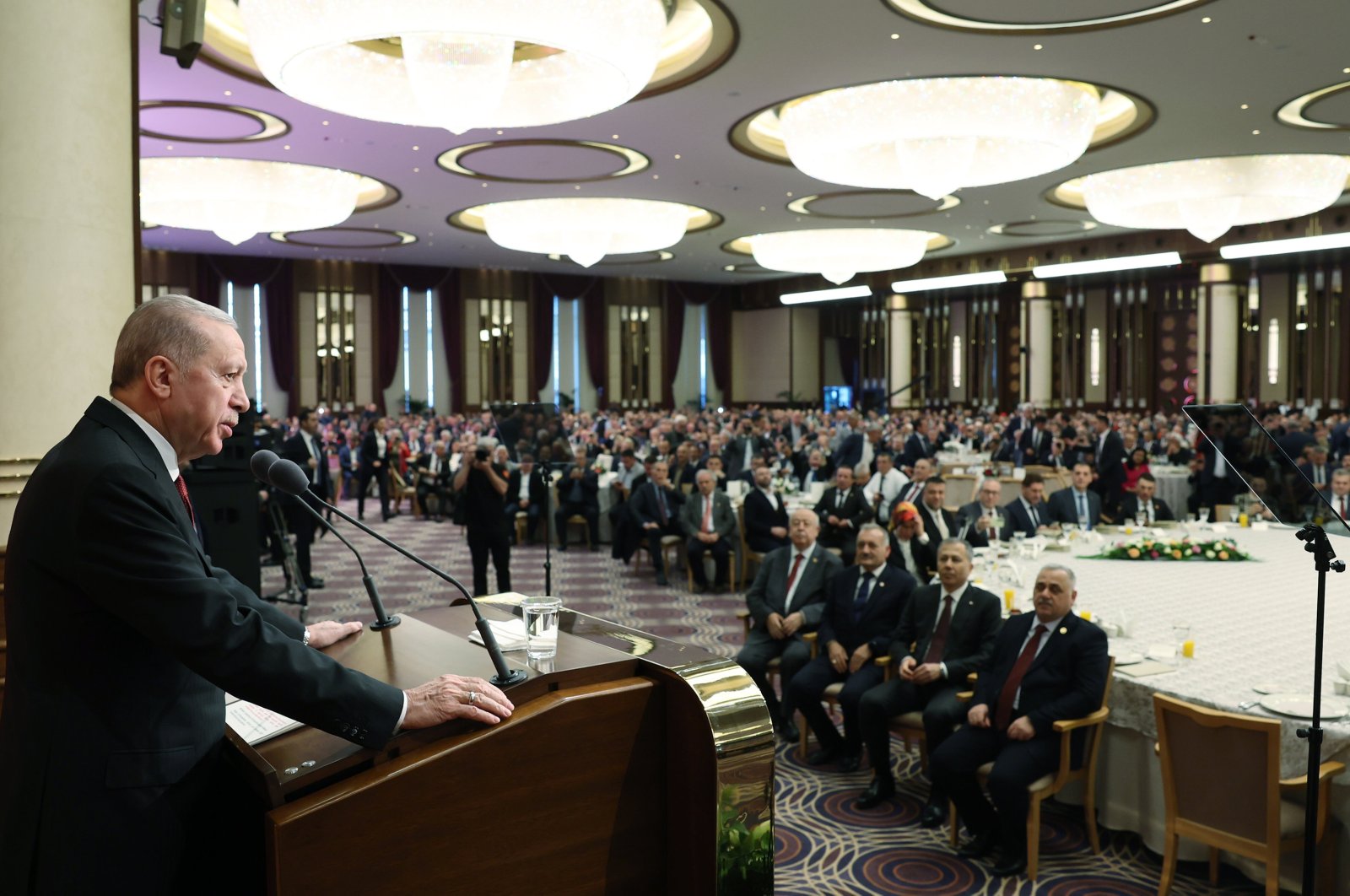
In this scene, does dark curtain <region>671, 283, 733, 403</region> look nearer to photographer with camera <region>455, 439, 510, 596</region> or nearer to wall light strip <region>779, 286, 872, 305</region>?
wall light strip <region>779, 286, 872, 305</region>

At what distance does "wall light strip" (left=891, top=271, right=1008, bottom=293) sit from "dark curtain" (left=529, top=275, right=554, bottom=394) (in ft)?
28.7

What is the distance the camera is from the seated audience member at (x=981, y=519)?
773cm

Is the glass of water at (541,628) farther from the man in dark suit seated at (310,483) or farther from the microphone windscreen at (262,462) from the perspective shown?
the man in dark suit seated at (310,483)

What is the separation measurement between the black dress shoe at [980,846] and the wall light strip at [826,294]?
2164 cm

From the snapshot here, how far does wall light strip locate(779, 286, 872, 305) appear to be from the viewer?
25281 mm

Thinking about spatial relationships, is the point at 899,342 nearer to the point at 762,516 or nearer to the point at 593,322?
the point at 593,322

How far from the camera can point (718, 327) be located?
29.9 metres

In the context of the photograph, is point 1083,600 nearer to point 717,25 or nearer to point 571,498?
A: point 717,25

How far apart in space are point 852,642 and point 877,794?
0.92m

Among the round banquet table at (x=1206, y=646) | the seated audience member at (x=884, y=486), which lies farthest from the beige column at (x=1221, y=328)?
the round banquet table at (x=1206, y=646)

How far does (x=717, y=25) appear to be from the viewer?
7.91 meters

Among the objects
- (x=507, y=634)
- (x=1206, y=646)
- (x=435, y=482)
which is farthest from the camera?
(x=435, y=482)

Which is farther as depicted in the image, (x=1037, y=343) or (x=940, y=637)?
(x=1037, y=343)

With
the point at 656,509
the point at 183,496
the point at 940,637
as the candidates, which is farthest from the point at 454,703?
the point at 656,509
